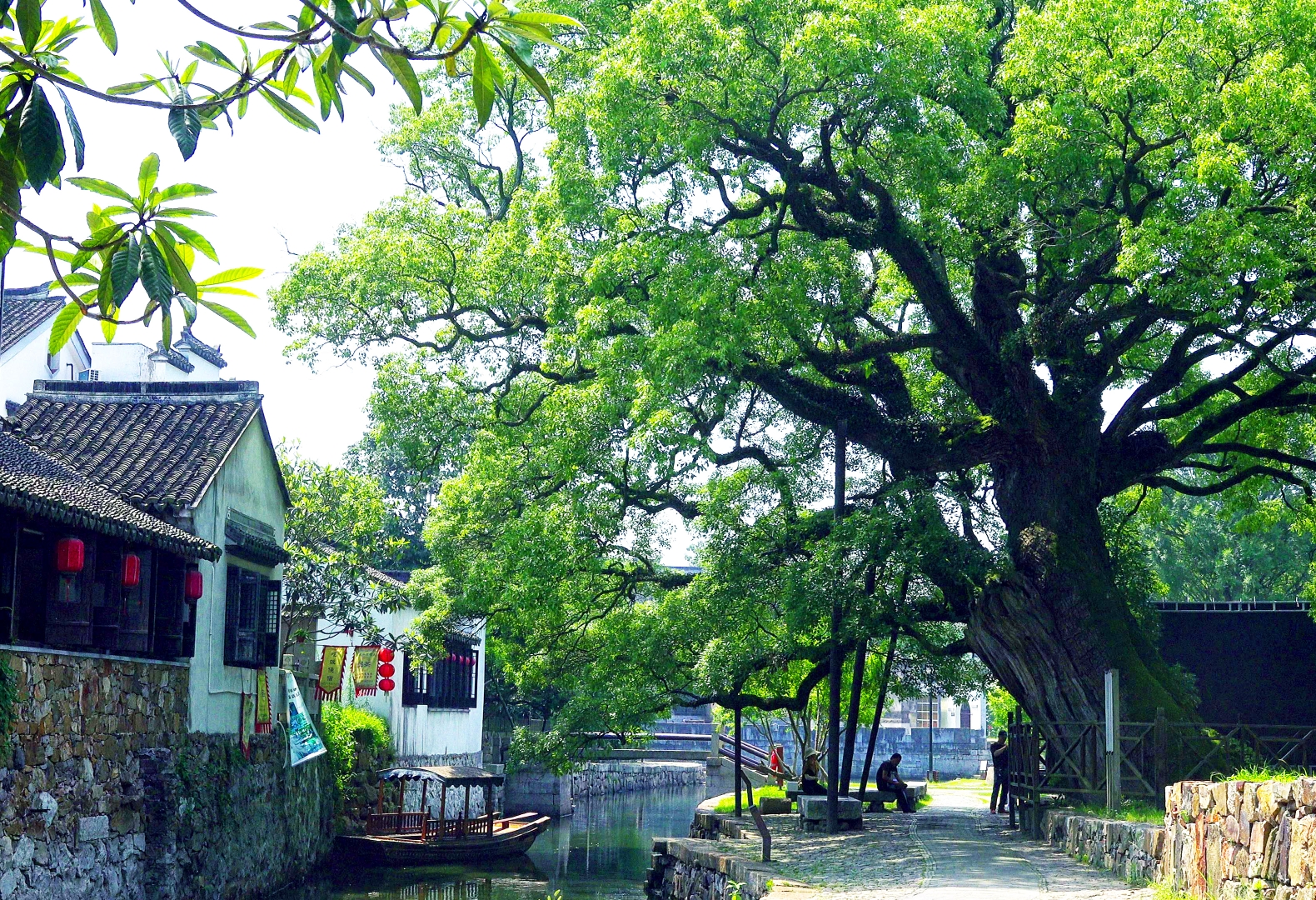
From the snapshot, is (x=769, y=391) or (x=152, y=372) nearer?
(x=769, y=391)

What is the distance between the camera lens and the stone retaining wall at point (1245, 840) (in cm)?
750

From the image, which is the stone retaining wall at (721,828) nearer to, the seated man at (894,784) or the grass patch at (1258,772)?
the seated man at (894,784)

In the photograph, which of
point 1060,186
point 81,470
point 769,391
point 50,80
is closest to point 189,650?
point 81,470

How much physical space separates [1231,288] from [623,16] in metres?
9.13

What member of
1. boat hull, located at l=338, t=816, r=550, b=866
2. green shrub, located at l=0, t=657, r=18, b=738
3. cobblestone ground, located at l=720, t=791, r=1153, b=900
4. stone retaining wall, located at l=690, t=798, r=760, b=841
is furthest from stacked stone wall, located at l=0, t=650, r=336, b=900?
cobblestone ground, located at l=720, t=791, r=1153, b=900

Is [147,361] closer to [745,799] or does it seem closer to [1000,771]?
[745,799]

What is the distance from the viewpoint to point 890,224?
17.0 meters

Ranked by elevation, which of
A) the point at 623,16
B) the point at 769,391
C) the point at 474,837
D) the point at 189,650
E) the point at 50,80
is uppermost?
the point at 623,16

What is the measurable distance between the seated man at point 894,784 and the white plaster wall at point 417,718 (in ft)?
32.7

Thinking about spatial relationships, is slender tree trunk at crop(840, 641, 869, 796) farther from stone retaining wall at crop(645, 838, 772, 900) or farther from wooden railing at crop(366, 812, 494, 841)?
wooden railing at crop(366, 812, 494, 841)

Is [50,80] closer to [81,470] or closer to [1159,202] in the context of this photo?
[1159,202]

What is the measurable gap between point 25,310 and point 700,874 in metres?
18.4

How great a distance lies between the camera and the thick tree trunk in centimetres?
1697

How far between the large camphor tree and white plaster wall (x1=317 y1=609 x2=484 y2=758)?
8411 mm
